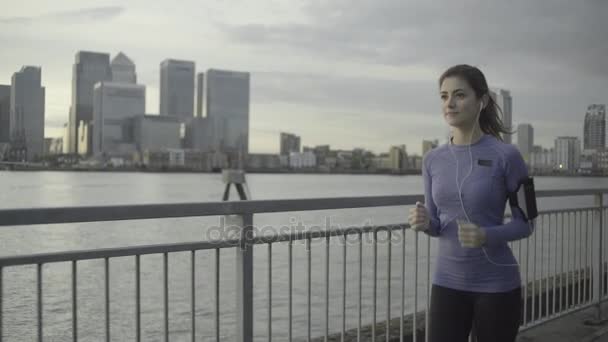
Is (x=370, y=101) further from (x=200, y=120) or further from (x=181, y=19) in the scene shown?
(x=181, y=19)

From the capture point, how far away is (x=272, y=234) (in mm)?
2434

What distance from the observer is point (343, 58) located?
293 ft

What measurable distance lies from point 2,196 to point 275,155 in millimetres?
109512

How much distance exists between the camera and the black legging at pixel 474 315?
5.86 ft

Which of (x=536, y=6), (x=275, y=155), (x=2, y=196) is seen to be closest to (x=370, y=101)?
(x=275, y=155)

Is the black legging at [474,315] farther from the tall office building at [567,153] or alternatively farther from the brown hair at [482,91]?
the tall office building at [567,153]

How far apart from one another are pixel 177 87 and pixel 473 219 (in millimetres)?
97019

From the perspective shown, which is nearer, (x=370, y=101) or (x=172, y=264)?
(x=172, y=264)

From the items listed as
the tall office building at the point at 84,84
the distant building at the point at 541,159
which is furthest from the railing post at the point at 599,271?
the tall office building at the point at 84,84

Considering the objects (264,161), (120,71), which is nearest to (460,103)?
(120,71)

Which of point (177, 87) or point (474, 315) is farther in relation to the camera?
point (177, 87)

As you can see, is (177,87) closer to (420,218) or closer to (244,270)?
(244,270)

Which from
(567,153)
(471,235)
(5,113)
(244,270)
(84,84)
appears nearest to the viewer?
(471,235)

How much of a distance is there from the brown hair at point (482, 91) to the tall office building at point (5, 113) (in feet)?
7.20
